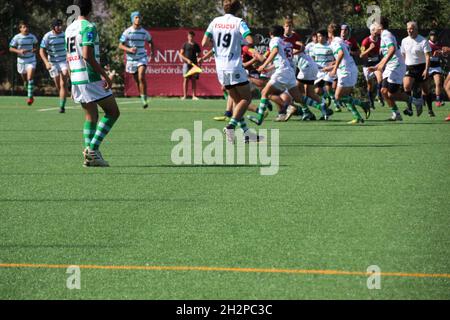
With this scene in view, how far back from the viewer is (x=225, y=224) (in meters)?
8.05

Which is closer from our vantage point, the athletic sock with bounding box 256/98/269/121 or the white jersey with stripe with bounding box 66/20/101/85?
the white jersey with stripe with bounding box 66/20/101/85

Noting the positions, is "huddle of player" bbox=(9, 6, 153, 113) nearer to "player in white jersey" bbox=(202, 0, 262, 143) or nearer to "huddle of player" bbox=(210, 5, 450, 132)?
"huddle of player" bbox=(210, 5, 450, 132)

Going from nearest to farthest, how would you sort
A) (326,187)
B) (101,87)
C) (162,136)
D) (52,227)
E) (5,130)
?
(52,227) < (326,187) < (101,87) < (162,136) < (5,130)

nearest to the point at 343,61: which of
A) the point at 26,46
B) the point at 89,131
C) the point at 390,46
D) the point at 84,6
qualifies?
the point at 390,46

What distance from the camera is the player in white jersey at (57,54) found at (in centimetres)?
2431

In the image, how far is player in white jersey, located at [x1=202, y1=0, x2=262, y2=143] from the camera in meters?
15.5

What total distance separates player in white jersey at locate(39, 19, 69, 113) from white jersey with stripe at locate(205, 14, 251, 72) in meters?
9.09

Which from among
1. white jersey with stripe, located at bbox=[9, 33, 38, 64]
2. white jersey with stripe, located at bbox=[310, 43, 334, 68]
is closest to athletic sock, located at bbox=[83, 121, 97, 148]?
white jersey with stripe, located at bbox=[310, 43, 334, 68]

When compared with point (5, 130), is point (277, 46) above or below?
above

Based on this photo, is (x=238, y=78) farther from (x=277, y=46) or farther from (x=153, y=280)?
(x=153, y=280)

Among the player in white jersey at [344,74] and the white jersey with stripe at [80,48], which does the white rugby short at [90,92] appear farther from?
the player in white jersey at [344,74]

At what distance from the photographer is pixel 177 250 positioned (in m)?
6.95

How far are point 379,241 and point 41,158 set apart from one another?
727cm

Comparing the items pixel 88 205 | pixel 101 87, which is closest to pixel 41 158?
pixel 101 87
